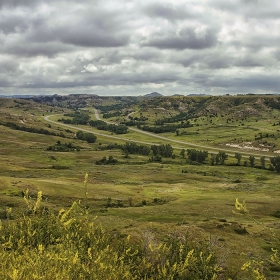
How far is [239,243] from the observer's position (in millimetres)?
48875

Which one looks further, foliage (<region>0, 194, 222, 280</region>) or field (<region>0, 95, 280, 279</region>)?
field (<region>0, 95, 280, 279</region>)

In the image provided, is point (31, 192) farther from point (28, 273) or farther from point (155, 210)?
point (28, 273)

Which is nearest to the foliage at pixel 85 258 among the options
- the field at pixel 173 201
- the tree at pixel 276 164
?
the field at pixel 173 201

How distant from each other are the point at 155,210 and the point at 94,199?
68.5 feet

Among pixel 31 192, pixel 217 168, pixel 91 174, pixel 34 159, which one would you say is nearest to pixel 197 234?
pixel 31 192

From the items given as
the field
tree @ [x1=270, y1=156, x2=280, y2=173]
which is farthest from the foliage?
tree @ [x1=270, y1=156, x2=280, y2=173]

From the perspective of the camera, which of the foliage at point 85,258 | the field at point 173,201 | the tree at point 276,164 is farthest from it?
the tree at point 276,164

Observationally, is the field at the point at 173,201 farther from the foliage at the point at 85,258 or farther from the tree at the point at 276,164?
the tree at the point at 276,164

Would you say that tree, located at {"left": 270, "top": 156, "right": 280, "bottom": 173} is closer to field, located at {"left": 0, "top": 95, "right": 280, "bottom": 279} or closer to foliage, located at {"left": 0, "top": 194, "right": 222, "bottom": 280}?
field, located at {"left": 0, "top": 95, "right": 280, "bottom": 279}

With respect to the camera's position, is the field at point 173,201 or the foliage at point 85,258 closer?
the foliage at point 85,258

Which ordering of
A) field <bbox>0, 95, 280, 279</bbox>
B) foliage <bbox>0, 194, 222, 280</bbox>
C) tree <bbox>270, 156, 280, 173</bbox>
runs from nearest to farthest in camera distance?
foliage <bbox>0, 194, 222, 280</bbox>, field <bbox>0, 95, 280, 279</bbox>, tree <bbox>270, 156, 280, 173</bbox>

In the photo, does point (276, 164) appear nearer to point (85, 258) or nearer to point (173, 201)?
point (173, 201)

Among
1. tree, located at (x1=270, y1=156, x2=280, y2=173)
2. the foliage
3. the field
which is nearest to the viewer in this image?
the foliage

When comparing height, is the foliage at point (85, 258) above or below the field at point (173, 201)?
above
